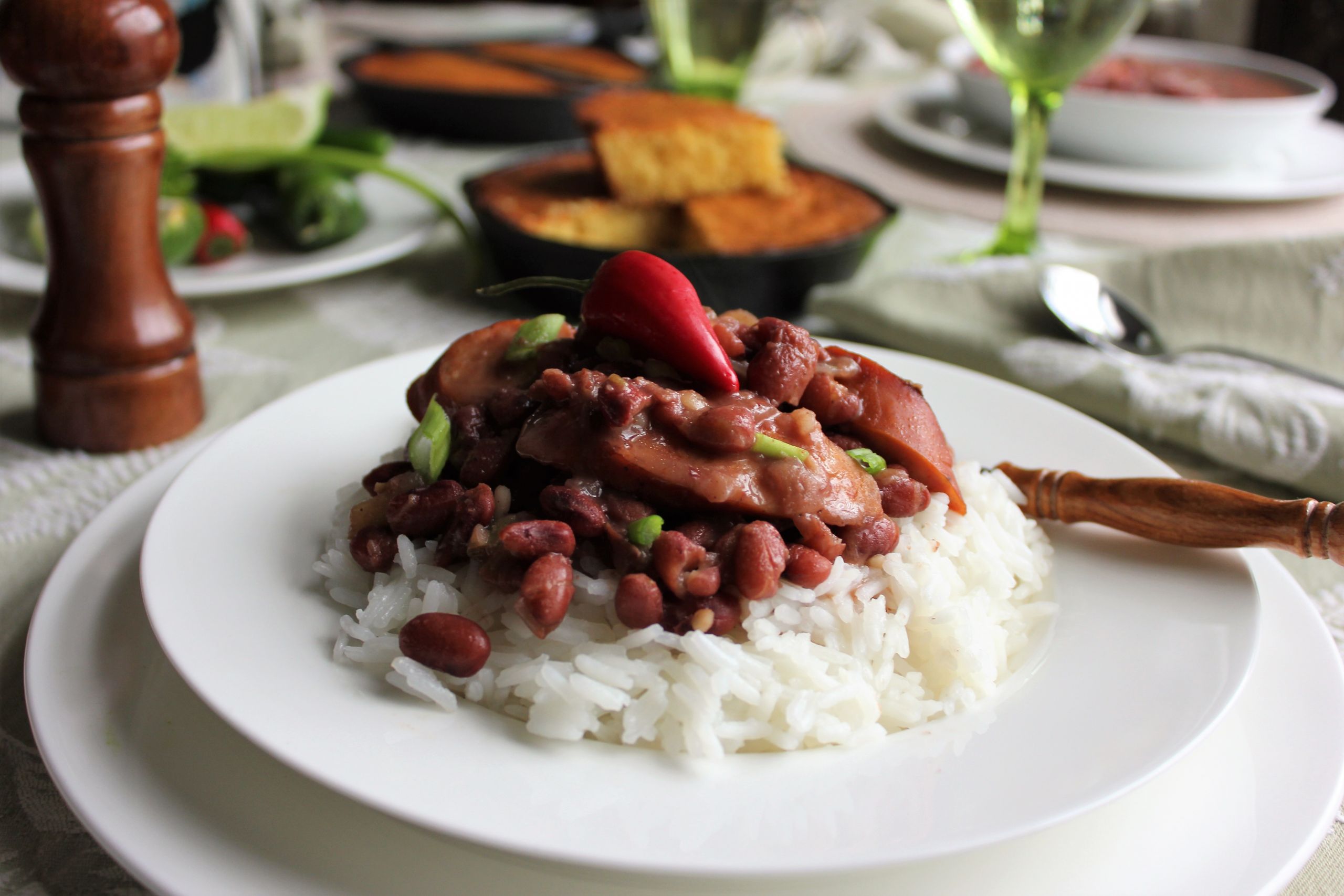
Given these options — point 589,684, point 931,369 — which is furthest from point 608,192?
point 589,684

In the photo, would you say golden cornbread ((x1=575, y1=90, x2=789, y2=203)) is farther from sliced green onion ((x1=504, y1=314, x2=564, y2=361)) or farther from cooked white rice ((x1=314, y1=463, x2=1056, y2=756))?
cooked white rice ((x1=314, y1=463, x2=1056, y2=756))

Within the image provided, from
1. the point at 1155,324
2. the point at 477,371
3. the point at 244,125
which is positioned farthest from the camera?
the point at 244,125

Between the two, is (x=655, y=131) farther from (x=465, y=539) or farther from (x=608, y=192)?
(x=465, y=539)

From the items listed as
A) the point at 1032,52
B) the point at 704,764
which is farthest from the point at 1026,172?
the point at 704,764

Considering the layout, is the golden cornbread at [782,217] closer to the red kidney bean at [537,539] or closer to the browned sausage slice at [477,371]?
the browned sausage slice at [477,371]

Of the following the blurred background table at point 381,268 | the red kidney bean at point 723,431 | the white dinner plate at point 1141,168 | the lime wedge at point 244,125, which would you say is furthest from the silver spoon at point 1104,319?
the lime wedge at point 244,125

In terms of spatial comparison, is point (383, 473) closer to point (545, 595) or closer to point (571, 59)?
point (545, 595)
